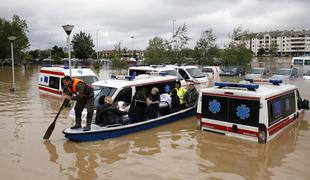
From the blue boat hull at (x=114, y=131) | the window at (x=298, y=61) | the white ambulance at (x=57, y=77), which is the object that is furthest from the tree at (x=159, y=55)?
the blue boat hull at (x=114, y=131)

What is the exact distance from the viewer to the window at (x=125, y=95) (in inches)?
469

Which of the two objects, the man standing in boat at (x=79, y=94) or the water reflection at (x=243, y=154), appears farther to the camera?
the man standing in boat at (x=79, y=94)

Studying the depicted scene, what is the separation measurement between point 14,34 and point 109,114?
5747 centimetres

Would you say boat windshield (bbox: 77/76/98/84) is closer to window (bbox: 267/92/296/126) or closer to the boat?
the boat

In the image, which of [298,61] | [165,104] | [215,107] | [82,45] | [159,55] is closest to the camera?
[215,107]

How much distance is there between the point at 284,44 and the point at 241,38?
12417cm

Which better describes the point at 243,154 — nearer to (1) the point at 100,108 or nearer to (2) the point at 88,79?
(1) the point at 100,108

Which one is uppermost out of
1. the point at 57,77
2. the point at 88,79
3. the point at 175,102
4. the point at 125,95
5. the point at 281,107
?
the point at 57,77

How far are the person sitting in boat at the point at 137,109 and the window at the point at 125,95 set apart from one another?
39.0 inches

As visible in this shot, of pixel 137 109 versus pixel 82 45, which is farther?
pixel 82 45

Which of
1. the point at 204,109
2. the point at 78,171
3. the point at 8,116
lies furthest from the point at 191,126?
the point at 8,116

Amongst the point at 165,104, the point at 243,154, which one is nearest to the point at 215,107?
the point at 243,154

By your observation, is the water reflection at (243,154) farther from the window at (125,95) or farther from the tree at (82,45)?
the tree at (82,45)

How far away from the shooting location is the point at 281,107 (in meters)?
10.1
